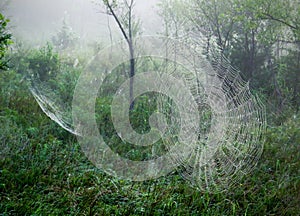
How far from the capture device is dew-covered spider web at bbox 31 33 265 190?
4.82 m

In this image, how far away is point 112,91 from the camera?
342 inches

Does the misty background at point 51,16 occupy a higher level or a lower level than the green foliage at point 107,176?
higher

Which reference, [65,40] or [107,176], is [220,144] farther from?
[65,40]

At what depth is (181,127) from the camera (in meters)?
5.03

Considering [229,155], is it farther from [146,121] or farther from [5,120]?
[5,120]

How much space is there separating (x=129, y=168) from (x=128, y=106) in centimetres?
237

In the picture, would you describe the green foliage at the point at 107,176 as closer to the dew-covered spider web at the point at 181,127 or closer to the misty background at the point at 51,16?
the dew-covered spider web at the point at 181,127

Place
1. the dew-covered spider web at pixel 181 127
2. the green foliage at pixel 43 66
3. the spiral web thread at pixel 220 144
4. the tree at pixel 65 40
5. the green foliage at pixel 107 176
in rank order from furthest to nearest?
the tree at pixel 65 40 < the green foliage at pixel 43 66 < the dew-covered spider web at pixel 181 127 < the spiral web thread at pixel 220 144 < the green foliage at pixel 107 176

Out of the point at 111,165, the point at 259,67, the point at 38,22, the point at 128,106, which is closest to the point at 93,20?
the point at 38,22

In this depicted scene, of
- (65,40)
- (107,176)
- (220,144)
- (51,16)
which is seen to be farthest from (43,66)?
(51,16)

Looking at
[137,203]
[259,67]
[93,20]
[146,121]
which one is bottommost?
[137,203]

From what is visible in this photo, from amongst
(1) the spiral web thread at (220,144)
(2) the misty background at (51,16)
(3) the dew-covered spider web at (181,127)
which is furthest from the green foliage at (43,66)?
(2) the misty background at (51,16)

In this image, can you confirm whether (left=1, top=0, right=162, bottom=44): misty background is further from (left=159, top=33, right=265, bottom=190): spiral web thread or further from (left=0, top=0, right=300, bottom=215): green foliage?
(left=159, top=33, right=265, bottom=190): spiral web thread

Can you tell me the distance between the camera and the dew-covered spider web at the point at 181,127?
15.8 feet
